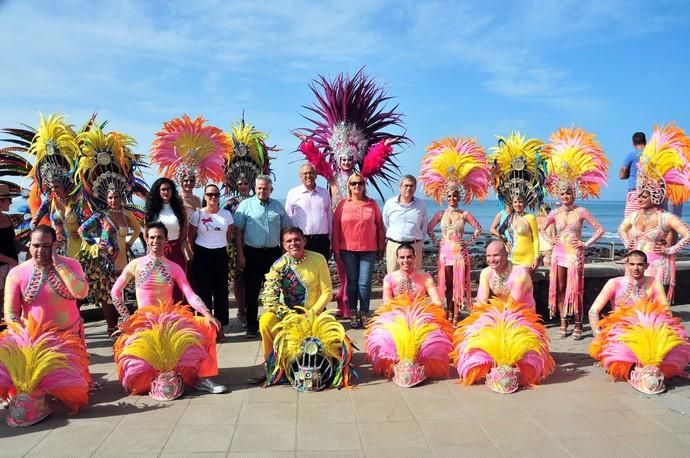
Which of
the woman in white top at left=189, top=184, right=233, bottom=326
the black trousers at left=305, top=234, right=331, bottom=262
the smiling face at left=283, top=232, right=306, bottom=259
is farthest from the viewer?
the black trousers at left=305, top=234, right=331, bottom=262

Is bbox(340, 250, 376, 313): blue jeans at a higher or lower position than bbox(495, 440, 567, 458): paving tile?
higher

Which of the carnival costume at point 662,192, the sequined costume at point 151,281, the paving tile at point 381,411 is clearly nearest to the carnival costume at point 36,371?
the sequined costume at point 151,281

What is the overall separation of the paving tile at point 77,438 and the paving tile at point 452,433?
184 cm

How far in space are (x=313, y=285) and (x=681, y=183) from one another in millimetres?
3913

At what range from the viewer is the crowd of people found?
12.6 feet

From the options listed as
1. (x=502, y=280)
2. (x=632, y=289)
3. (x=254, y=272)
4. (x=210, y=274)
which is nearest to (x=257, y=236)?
(x=254, y=272)

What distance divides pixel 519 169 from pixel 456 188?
2.45ft

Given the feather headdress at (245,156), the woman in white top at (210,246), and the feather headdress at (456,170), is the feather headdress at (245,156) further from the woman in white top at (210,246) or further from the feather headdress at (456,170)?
the feather headdress at (456,170)

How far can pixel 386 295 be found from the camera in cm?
454

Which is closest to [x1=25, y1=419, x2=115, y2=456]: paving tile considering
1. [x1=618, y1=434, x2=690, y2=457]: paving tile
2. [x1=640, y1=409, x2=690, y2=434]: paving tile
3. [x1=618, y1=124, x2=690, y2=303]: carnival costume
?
[x1=618, y1=434, x2=690, y2=457]: paving tile

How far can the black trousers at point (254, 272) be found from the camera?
17.8 feet

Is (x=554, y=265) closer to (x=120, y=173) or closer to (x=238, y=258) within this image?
(x=238, y=258)

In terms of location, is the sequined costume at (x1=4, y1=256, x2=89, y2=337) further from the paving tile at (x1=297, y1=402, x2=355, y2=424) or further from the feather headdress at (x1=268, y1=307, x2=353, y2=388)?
the paving tile at (x1=297, y1=402, x2=355, y2=424)

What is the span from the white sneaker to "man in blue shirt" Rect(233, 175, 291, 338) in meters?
1.60
